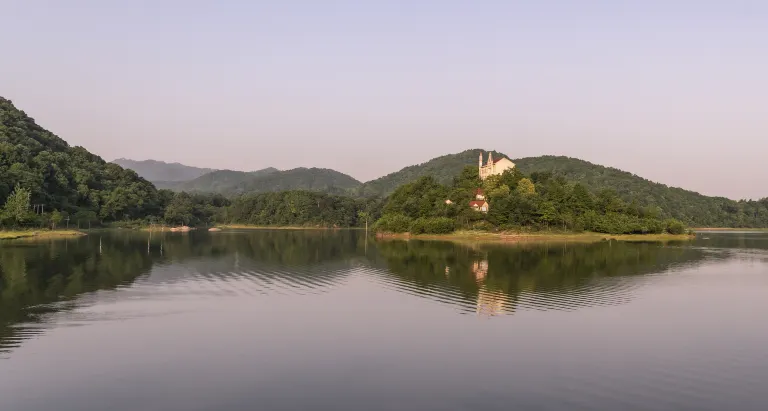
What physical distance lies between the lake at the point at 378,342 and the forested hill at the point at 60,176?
10246cm

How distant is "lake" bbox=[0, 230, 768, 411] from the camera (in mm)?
16562

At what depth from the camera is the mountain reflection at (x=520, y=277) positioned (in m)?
34.1

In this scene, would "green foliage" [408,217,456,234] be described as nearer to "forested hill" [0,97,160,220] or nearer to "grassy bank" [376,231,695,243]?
"grassy bank" [376,231,695,243]

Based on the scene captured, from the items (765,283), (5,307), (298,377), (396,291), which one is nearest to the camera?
(298,377)

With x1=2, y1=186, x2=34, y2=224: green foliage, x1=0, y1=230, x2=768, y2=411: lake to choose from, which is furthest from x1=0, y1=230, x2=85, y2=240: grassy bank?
x1=0, y1=230, x2=768, y2=411: lake

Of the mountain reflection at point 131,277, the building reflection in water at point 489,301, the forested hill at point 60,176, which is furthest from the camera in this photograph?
the forested hill at point 60,176

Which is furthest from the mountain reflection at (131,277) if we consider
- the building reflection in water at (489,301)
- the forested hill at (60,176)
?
the forested hill at (60,176)

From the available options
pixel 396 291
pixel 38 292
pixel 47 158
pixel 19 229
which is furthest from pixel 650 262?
pixel 47 158

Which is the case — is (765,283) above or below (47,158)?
below

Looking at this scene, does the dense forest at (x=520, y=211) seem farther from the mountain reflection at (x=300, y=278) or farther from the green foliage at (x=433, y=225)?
the mountain reflection at (x=300, y=278)

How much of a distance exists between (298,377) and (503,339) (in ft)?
34.5

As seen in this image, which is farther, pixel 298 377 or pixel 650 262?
pixel 650 262

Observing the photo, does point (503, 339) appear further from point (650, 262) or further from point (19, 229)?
point (19, 229)

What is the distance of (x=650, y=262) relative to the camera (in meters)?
62.9
